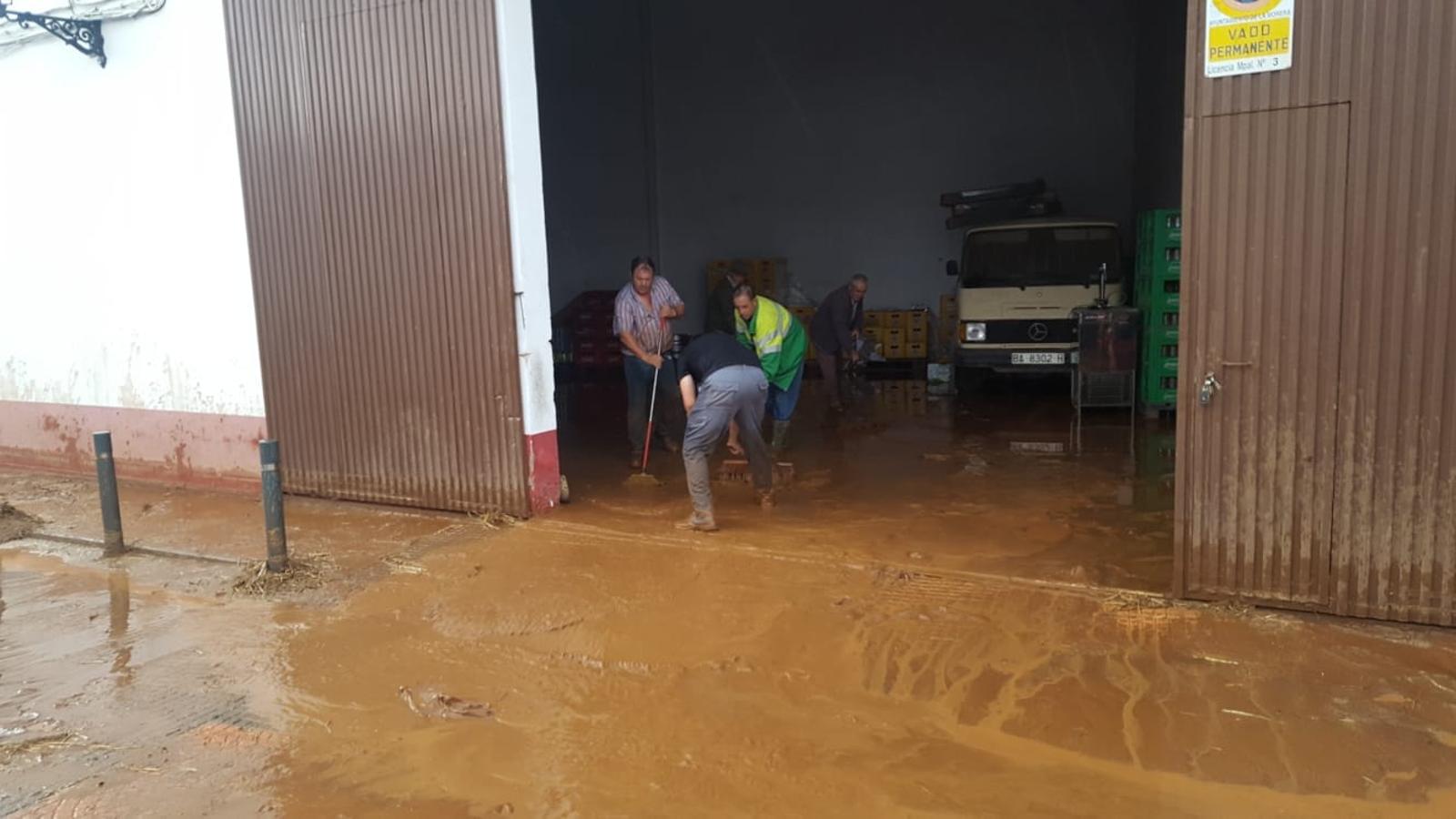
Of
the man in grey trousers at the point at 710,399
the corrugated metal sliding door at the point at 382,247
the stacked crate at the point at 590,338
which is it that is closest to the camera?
the man in grey trousers at the point at 710,399

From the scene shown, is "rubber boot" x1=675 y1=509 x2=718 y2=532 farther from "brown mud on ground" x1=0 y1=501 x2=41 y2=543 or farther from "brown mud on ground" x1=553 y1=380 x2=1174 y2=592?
"brown mud on ground" x1=0 y1=501 x2=41 y2=543

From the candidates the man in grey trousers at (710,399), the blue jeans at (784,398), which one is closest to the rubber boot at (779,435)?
the blue jeans at (784,398)

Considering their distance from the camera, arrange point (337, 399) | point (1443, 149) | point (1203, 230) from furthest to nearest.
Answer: point (337, 399) → point (1203, 230) → point (1443, 149)

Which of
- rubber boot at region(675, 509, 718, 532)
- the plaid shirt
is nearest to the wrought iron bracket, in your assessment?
the plaid shirt

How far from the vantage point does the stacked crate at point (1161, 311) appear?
1024 centimetres

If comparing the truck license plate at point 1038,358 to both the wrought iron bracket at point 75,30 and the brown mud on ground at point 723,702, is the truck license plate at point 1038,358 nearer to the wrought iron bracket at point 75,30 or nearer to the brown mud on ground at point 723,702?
the brown mud on ground at point 723,702

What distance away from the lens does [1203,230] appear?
15.6 feet

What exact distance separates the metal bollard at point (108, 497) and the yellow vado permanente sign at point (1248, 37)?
7182mm

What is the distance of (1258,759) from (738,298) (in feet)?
17.1

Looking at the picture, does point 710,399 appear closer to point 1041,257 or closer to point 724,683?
point 724,683

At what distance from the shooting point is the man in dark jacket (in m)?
11.6

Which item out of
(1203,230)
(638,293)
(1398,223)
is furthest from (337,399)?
(1398,223)

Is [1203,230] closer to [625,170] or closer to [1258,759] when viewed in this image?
[1258,759]

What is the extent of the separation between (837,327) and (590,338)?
6.51 metres
